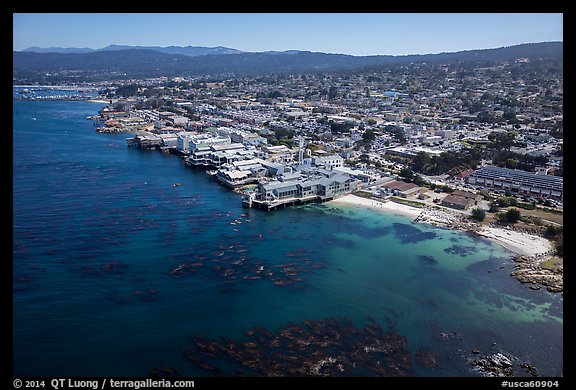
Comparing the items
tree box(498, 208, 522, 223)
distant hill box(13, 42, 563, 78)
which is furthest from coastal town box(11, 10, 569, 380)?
distant hill box(13, 42, 563, 78)

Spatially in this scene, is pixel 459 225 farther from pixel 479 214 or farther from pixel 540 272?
pixel 540 272

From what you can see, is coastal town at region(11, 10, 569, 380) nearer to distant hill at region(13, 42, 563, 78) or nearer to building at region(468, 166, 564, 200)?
building at region(468, 166, 564, 200)

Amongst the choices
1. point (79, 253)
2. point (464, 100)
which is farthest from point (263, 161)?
point (464, 100)

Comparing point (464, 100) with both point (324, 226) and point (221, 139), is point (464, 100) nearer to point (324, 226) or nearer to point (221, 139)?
point (221, 139)

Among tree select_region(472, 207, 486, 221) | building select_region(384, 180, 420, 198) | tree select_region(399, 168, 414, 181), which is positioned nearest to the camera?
tree select_region(472, 207, 486, 221)

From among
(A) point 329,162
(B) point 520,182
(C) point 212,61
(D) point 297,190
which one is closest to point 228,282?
(D) point 297,190

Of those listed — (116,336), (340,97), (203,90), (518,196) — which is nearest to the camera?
(116,336)
